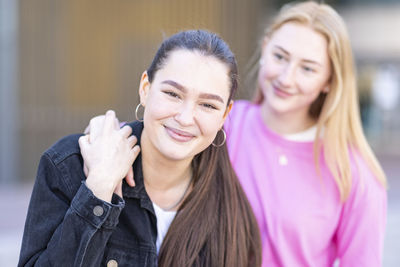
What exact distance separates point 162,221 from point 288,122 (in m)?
0.96

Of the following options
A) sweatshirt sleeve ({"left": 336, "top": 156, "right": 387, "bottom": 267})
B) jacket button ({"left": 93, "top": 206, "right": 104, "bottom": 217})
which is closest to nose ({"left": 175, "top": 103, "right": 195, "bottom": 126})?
jacket button ({"left": 93, "top": 206, "right": 104, "bottom": 217})

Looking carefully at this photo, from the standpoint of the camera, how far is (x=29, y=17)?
7.65m

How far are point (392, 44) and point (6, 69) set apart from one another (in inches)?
360

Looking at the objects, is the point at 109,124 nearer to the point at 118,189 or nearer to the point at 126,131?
the point at 126,131

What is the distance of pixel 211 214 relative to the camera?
221cm

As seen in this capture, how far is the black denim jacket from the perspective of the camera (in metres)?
1.83

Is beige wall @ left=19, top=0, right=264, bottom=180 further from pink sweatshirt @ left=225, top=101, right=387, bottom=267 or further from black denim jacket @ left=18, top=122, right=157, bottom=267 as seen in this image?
black denim jacket @ left=18, top=122, right=157, bottom=267

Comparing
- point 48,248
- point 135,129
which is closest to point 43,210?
point 48,248

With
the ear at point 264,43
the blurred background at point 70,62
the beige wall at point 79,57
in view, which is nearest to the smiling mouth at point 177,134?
the ear at point 264,43

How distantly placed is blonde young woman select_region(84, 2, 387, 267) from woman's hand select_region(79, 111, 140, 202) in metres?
0.77

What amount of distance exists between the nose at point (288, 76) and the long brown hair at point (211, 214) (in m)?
0.47

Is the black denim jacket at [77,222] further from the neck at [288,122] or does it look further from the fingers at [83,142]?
the neck at [288,122]

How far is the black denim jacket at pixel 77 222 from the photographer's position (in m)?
1.83

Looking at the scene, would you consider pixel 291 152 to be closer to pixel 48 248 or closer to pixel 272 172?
pixel 272 172
